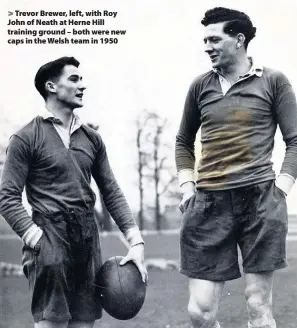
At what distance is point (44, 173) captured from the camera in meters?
3.24

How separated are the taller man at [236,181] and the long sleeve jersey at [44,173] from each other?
2.10ft

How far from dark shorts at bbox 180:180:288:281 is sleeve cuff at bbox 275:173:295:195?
0.03 meters

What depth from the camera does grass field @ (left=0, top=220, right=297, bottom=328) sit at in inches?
180

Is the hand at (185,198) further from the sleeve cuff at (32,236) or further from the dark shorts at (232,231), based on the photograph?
the sleeve cuff at (32,236)

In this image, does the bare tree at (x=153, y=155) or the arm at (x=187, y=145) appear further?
the bare tree at (x=153, y=155)

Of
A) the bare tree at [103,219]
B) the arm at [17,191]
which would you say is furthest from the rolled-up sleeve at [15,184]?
the bare tree at [103,219]

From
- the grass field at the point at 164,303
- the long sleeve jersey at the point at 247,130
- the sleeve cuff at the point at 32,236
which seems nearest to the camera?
the sleeve cuff at the point at 32,236

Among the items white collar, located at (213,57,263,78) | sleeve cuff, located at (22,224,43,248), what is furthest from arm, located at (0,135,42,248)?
white collar, located at (213,57,263,78)

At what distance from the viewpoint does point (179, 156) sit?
12.1ft

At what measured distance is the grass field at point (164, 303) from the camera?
457cm

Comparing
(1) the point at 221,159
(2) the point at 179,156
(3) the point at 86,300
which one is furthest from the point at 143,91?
(3) the point at 86,300

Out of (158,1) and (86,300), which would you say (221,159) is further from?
(158,1)

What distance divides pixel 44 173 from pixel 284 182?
1307mm

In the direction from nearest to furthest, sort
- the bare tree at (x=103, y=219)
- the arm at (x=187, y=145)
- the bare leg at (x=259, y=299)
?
the bare leg at (x=259, y=299) → the arm at (x=187, y=145) → the bare tree at (x=103, y=219)
